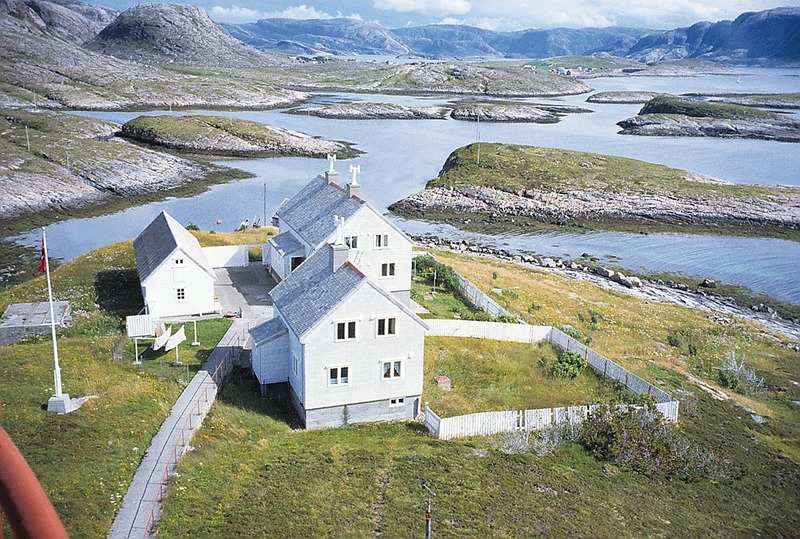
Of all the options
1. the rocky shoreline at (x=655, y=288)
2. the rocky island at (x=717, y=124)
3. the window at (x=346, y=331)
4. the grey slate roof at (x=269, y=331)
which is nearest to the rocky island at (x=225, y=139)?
the rocky shoreline at (x=655, y=288)

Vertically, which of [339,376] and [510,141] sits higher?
[510,141]

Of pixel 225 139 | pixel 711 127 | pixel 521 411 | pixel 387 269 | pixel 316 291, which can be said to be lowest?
pixel 521 411

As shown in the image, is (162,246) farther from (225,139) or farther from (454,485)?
(225,139)

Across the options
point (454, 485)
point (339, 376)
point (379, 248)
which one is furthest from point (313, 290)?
point (379, 248)

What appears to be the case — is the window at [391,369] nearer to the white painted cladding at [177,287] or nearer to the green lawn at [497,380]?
the green lawn at [497,380]

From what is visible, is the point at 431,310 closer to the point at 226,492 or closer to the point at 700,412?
the point at 700,412

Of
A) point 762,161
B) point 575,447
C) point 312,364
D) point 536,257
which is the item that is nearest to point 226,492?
point 312,364

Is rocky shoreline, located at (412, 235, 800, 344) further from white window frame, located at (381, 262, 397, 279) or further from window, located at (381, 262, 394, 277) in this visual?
window, located at (381, 262, 394, 277)
